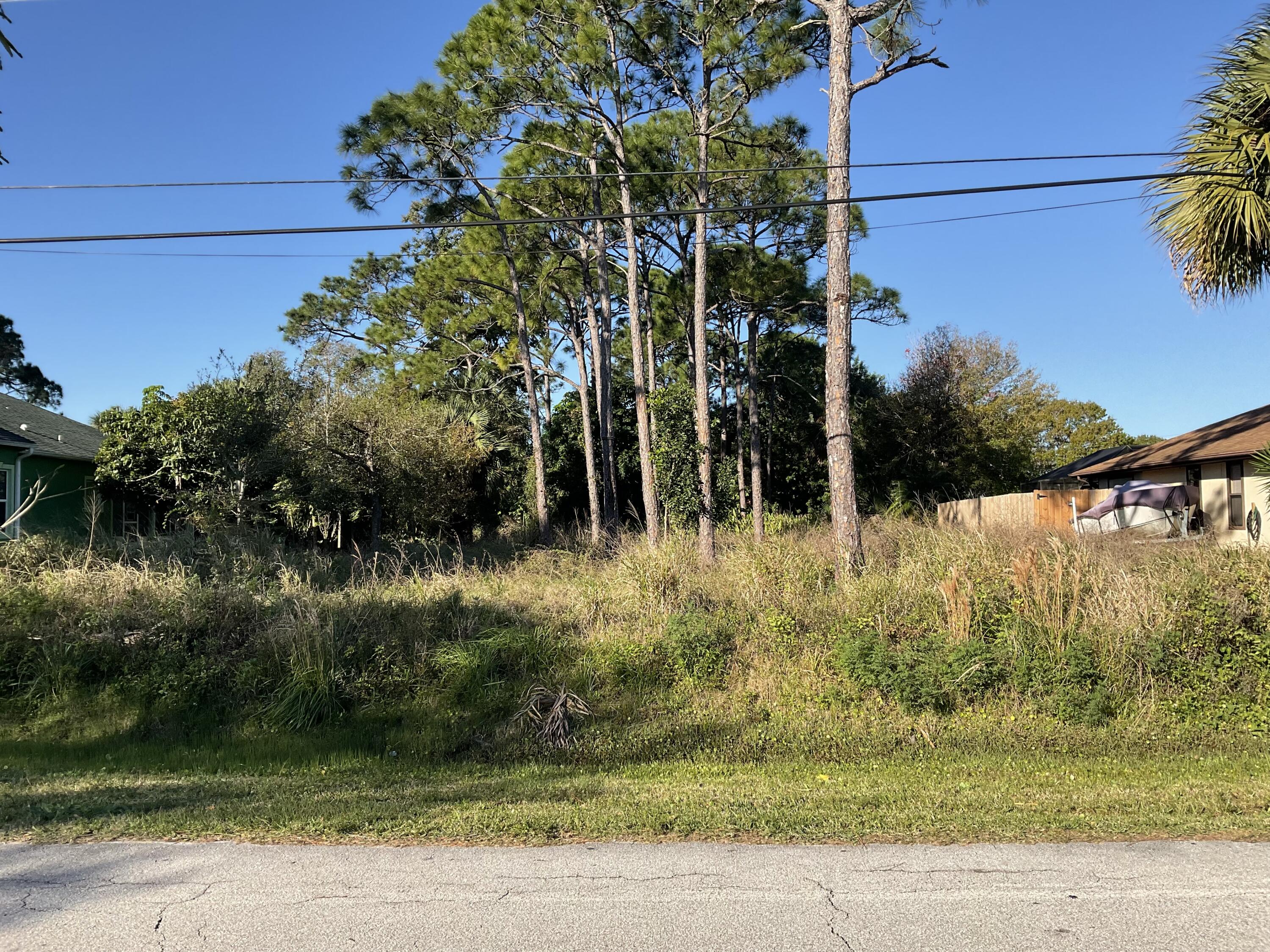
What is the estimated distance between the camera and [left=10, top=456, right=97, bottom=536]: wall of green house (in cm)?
1853

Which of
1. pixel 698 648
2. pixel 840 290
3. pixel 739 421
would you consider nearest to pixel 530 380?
pixel 739 421

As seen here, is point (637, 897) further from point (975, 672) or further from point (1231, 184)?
point (1231, 184)

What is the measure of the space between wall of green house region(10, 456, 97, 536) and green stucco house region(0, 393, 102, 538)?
15 millimetres

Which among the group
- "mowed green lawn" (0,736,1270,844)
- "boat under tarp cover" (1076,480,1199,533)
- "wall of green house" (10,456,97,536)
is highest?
"wall of green house" (10,456,97,536)

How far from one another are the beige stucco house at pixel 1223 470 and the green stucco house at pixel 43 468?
25.9m

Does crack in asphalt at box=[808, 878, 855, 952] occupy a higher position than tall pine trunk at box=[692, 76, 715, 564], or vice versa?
tall pine trunk at box=[692, 76, 715, 564]

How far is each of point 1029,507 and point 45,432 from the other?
81.9 ft

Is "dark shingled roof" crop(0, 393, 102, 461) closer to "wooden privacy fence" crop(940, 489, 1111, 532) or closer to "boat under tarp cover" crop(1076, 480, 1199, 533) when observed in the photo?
"wooden privacy fence" crop(940, 489, 1111, 532)

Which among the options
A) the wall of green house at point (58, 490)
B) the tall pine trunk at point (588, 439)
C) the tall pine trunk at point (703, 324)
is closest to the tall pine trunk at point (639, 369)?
the tall pine trunk at point (703, 324)

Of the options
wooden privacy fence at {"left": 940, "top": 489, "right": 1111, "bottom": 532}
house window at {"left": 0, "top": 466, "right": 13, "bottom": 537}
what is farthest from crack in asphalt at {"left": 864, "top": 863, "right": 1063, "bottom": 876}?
house window at {"left": 0, "top": 466, "right": 13, "bottom": 537}

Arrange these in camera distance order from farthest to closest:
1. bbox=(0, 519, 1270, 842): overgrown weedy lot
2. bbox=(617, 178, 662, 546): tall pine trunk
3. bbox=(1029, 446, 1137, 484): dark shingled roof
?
bbox=(1029, 446, 1137, 484): dark shingled roof
bbox=(617, 178, 662, 546): tall pine trunk
bbox=(0, 519, 1270, 842): overgrown weedy lot

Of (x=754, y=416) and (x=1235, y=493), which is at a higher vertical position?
(x=754, y=416)

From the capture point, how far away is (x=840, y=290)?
1200 cm

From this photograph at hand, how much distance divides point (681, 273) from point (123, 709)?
20.8m
